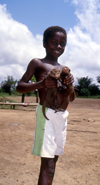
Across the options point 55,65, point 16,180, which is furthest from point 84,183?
point 55,65

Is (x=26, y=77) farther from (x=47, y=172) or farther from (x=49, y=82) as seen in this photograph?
(x=47, y=172)

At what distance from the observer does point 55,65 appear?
2.00 meters

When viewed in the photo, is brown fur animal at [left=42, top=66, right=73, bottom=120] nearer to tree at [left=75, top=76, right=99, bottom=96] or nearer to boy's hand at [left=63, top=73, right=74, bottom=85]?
boy's hand at [left=63, top=73, right=74, bottom=85]

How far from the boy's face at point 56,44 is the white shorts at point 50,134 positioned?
586mm

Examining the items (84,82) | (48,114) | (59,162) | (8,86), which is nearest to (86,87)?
(84,82)

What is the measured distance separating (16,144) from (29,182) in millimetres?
1736

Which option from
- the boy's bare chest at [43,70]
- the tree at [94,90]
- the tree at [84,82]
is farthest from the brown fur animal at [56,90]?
the tree at [84,82]

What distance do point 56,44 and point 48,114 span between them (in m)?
0.72

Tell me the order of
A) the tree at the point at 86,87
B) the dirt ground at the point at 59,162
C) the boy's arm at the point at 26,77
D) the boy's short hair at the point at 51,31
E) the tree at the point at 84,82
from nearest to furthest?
the boy's arm at the point at 26,77 → the boy's short hair at the point at 51,31 → the dirt ground at the point at 59,162 → the tree at the point at 86,87 → the tree at the point at 84,82

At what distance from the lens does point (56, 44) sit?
1960 millimetres

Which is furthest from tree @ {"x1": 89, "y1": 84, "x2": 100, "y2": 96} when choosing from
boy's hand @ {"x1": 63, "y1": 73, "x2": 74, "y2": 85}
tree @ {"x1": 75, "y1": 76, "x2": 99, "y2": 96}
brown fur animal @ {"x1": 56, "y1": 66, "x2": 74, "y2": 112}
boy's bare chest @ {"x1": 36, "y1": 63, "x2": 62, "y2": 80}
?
boy's hand @ {"x1": 63, "y1": 73, "x2": 74, "y2": 85}

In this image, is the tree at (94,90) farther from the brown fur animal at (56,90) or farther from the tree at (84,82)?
the brown fur animal at (56,90)

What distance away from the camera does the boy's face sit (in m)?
1.95

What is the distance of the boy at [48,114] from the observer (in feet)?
5.64
